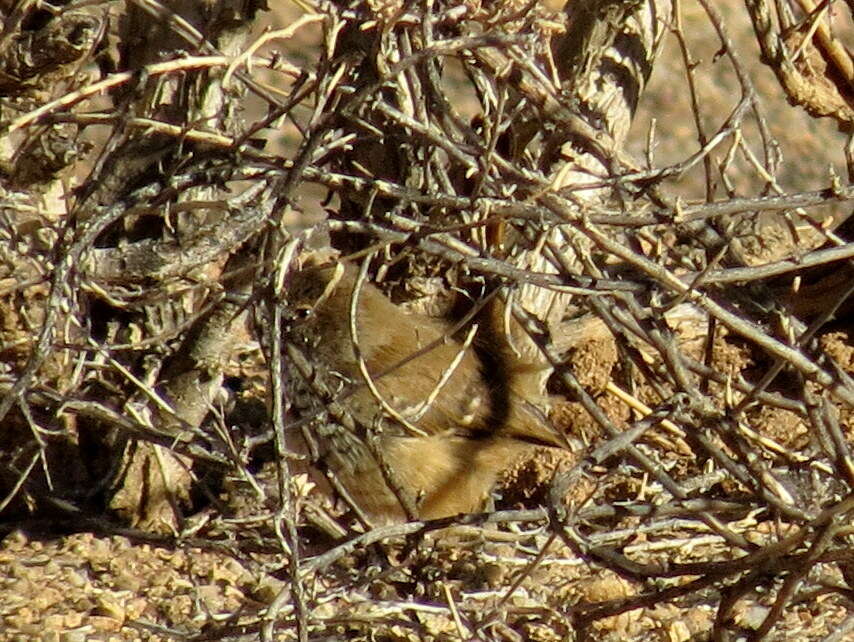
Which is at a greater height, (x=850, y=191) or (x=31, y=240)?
(x=850, y=191)

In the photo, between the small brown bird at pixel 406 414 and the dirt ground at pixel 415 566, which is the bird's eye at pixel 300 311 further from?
the dirt ground at pixel 415 566

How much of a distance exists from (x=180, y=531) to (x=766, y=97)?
5.96 m

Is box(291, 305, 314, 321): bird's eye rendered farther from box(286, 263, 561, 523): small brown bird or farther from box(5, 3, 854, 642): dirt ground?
box(5, 3, 854, 642): dirt ground

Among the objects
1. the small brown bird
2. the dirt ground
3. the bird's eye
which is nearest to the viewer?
the dirt ground

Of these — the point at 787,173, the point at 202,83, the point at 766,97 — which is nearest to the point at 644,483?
the point at 202,83

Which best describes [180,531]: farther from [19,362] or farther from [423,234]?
[423,234]

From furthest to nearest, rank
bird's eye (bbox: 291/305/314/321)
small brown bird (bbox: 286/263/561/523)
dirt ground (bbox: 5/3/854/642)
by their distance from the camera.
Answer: small brown bird (bbox: 286/263/561/523), bird's eye (bbox: 291/305/314/321), dirt ground (bbox: 5/3/854/642)

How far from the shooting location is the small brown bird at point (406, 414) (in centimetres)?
441

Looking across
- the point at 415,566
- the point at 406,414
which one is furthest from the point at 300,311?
the point at 415,566

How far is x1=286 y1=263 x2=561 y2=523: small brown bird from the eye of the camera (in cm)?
441

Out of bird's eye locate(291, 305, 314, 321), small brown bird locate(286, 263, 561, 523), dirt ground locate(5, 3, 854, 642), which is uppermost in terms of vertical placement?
bird's eye locate(291, 305, 314, 321)

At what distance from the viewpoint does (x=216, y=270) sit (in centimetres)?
493

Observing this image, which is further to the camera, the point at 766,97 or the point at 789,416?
the point at 766,97

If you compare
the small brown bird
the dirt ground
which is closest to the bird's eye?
the small brown bird
